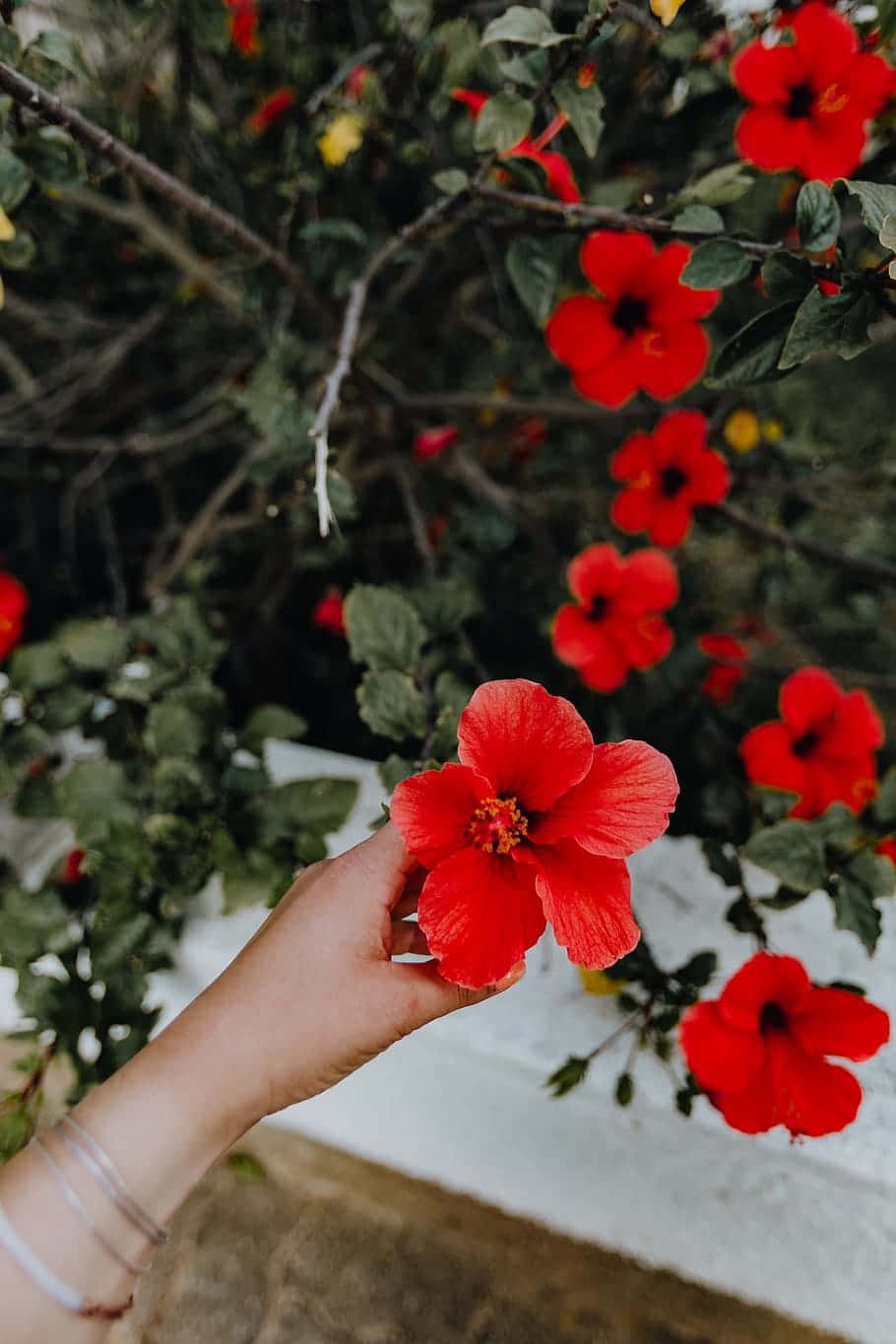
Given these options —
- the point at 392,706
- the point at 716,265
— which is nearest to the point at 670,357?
the point at 716,265

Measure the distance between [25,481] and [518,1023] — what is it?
3.98 feet

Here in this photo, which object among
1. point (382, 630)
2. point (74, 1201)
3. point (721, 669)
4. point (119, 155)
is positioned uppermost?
point (119, 155)

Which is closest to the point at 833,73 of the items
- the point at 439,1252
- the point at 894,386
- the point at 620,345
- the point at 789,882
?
the point at 620,345

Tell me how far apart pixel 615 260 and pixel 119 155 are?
50 centimetres

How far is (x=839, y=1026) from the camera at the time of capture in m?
0.69

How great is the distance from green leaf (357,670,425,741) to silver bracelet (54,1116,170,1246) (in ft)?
1.25

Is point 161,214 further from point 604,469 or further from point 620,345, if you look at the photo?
point 620,345

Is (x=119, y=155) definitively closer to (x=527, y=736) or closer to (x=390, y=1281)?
(x=527, y=736)

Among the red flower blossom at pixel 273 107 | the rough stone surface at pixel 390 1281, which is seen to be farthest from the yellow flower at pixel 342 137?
the rough stone surface at pixel 390 1281

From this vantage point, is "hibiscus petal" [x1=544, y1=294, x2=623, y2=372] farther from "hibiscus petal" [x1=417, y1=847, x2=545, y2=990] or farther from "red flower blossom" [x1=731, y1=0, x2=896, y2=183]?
"hibiscus petal" [x1=417, y1=847, x2=545, y2=990]

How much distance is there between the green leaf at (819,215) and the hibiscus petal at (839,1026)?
1.91 feet

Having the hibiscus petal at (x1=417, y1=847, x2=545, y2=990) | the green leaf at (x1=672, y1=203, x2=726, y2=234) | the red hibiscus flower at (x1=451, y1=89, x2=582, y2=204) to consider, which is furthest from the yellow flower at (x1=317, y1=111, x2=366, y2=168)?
the hibiscus petal at (x1=417, y1=847, x2=545, y2=990)

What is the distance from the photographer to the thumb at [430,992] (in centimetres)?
60

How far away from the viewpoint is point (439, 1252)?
130 centimetres
